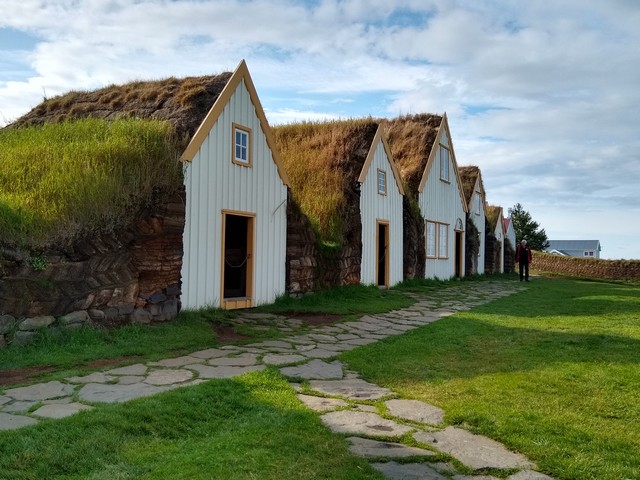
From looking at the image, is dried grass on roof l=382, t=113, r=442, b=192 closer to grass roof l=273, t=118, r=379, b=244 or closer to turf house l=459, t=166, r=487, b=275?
grass roof l=273, t=118, r=379, b=244

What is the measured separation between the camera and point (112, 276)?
8.80 metres

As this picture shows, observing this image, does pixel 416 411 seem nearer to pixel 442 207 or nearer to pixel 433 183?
pixel 433 183

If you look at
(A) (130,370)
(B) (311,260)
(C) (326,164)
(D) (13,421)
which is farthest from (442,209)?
(D) (13,421)

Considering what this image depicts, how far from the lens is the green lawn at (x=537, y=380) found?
13.4 ft

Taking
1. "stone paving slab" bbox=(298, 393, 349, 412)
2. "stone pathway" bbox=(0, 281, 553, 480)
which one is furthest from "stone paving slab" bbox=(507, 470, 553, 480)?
"stone paving slab" bbox=(298, 393, 349, 412)

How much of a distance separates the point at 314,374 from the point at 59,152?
621 centimetres

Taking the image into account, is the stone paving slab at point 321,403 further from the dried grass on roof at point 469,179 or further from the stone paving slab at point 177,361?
the dried grass on roof at point 469,179

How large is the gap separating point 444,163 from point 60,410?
22283 mm

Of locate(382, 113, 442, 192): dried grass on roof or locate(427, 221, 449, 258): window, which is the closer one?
locate(382, 113, 442, 192): dried grass on roof

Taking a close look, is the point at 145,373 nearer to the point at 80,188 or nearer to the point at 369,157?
the point at 80,188

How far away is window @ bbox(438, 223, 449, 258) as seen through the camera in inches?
956

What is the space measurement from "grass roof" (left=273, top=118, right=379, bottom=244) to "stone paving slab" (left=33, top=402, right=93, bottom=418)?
10.5m

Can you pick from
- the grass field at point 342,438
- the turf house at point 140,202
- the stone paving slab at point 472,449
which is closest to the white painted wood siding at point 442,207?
the turf house at point 140,202

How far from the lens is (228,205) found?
1168 centimetres
